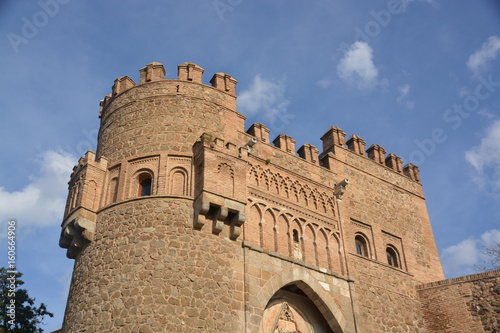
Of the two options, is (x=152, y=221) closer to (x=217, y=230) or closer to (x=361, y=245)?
(x=217, y=230)

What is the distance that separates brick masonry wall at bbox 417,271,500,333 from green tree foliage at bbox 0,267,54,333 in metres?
14.6

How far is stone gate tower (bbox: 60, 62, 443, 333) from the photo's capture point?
1180 centimetres

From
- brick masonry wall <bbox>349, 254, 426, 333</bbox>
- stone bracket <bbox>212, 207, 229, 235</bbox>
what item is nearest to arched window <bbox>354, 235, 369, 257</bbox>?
brick masonry wall <bbox>349, 254, 426, 333</bbox>

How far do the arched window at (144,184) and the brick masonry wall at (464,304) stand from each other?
9.94m

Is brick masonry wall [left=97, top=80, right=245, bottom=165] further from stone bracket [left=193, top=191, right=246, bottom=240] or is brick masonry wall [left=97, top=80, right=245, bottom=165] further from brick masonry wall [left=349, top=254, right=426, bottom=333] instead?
brick masonry wall [left=349, top=254, right=426, bottom=333]

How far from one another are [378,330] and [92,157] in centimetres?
976

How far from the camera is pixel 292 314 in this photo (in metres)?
13.8

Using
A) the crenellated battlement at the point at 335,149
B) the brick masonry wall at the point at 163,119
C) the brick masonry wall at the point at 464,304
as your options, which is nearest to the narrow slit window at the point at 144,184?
the brick masonry wall at the point at 163,119

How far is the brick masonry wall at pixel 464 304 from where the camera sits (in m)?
15.1

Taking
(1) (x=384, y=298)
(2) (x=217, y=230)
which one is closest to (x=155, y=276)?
(2) (x=217, y=230)

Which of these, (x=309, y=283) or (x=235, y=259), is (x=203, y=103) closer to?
(x=235, y=259)

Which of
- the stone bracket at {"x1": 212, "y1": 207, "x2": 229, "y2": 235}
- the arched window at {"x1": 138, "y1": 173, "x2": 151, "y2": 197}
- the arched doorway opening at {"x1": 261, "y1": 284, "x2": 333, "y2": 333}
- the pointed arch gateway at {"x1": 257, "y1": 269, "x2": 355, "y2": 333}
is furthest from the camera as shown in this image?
the arched window at {"x1": 138, "y1": 173, "x2": 151, "y2": 197}

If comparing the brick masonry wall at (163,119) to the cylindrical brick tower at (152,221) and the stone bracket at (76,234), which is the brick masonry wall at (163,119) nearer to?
the cylindrical brick tower at (152,221)

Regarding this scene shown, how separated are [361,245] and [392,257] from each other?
1.63 m
